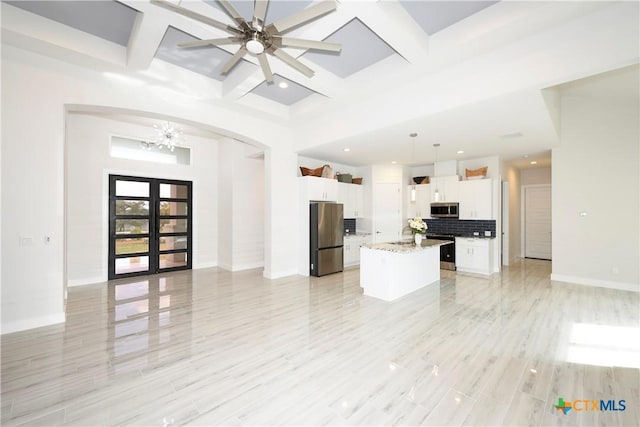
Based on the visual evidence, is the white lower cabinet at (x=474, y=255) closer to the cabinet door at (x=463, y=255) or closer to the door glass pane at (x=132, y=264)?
the cabinet door at (x=463, y=255)

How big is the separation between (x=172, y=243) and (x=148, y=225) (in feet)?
2.33

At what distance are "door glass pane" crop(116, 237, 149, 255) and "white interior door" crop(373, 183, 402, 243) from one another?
19.2ft

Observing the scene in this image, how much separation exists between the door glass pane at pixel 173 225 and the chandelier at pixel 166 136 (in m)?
1.82

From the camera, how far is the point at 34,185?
11.2 ft

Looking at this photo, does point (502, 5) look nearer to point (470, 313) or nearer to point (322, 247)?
point (470, 313)

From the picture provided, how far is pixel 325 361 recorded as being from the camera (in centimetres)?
262

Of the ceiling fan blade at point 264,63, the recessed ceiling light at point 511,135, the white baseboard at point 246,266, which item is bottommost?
the white baseboard at point 246,266

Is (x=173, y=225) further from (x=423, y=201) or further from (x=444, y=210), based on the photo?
(x=444, y=210)

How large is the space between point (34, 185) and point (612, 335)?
7341mm

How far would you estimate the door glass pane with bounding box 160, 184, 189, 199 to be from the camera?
6.73 meters

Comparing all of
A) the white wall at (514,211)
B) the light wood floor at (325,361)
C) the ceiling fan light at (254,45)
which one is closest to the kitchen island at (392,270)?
the light wood floor at (325,361)

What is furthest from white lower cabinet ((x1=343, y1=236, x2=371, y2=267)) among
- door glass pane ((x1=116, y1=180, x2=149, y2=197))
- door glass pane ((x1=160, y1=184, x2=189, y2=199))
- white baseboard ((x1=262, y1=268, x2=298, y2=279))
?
door glass pane ((x1=116, y1=180, x2=149, y2=197))

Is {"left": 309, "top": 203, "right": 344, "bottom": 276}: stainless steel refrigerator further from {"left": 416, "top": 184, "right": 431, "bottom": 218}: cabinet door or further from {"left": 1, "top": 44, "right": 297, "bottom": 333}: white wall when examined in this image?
{"left": 1, "top": 44, "right": 297, "bottom": 333}: white wall

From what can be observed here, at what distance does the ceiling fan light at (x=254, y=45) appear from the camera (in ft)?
8.00
